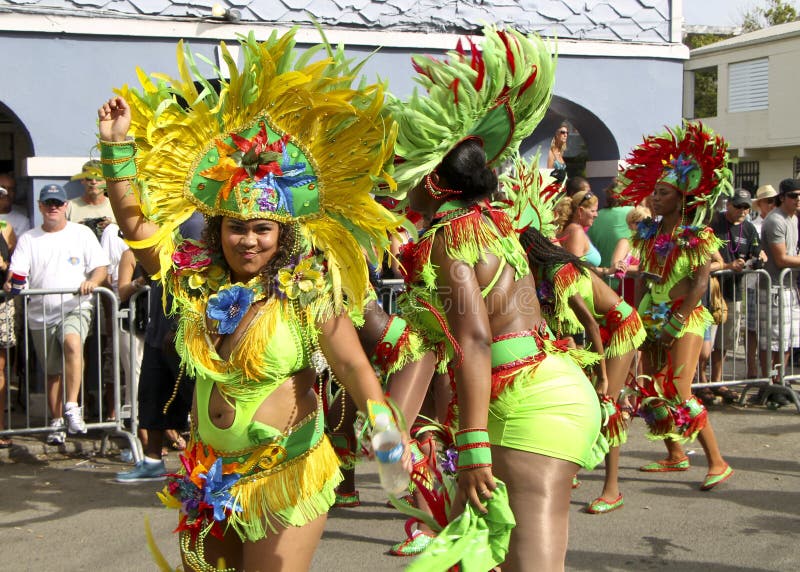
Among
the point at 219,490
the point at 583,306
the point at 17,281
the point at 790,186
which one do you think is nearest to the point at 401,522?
the point at 583,306

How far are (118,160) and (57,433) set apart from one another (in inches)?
193

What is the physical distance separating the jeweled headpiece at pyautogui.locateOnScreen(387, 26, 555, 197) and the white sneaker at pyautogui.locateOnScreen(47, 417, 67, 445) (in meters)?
4.69

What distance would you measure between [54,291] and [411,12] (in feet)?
18.3

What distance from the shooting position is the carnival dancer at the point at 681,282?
674 centimetres

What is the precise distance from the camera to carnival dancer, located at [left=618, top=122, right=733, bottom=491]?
674 cm

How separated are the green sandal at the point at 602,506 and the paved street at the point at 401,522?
63mm

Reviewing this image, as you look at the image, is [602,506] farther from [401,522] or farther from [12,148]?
[12,148]

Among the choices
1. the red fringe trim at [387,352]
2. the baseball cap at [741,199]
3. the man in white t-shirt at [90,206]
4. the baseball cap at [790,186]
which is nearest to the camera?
the red fringe trim at [387,352]

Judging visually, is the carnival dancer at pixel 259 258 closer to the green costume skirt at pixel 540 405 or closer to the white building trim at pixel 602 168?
the green costume skirt at pixel 540 405

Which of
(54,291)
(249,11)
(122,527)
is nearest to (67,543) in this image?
(122,527)

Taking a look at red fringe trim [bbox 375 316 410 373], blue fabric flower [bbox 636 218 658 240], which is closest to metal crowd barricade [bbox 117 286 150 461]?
red fringe trim [bbox 375 316 410 373]

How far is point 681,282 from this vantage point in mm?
6883

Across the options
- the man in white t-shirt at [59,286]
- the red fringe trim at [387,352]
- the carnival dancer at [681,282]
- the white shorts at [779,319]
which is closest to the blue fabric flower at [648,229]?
the carnival dancer at [681,282]

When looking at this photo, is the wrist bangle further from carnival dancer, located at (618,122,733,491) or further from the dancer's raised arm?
the dancer's raised arm
